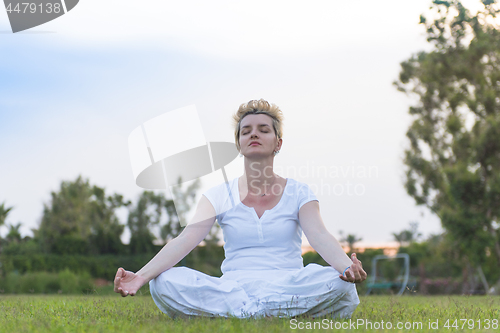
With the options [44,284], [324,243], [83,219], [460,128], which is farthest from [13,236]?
[324,243]

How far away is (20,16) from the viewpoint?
21.5 feet

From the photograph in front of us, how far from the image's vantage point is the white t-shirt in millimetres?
3820

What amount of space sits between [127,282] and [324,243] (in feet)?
4.92

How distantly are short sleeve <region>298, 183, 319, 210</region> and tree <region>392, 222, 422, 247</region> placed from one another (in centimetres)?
3459

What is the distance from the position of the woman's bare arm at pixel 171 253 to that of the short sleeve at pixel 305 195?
0.75 m

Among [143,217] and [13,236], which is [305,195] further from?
[13,236]

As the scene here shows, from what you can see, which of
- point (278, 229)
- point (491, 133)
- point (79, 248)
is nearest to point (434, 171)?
point (491, 133)

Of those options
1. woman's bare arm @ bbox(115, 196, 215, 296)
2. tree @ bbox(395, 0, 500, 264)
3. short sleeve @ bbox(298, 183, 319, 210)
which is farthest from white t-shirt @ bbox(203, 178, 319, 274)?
tree @ bbox(395, 0, 500, 264)

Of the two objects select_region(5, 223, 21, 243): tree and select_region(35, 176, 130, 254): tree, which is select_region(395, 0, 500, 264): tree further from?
select_region(5, 223, 21, 243): tree

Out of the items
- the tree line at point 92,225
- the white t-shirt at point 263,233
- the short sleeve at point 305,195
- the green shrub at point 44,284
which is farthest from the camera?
the tree line at point 92,225

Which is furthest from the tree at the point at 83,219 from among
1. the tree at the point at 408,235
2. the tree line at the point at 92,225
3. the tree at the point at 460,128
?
the tree at the point at 408,235

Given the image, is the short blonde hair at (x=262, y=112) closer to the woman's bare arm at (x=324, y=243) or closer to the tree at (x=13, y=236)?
the woman's bare arm at (x=324, y=243)

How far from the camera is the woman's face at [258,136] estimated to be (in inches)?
160

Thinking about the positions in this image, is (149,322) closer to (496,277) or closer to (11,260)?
(11,260)
